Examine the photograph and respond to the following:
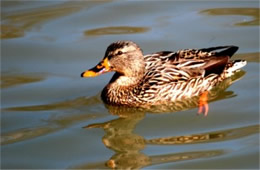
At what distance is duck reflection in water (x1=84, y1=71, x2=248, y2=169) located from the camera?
7648mm

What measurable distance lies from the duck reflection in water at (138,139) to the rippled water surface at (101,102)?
11 mm

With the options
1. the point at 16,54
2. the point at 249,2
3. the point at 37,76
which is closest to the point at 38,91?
the point at 37,76

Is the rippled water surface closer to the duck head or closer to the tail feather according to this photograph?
the tail feather

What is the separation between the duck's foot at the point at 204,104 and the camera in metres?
8.84

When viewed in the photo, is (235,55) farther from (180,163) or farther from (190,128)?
(180,163)

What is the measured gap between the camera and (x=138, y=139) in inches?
324

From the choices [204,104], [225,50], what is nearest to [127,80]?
[204,104]

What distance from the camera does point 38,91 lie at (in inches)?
382

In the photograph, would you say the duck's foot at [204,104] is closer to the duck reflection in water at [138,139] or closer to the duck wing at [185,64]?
the duck reflection in water at [138,139]

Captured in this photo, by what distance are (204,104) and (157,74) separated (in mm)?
778

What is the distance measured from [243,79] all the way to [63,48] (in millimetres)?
2846

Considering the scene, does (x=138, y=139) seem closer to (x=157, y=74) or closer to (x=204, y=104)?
(x=204, y=104)

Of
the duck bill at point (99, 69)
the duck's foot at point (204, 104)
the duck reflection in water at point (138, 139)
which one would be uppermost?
the duck bill at point (99, 69)

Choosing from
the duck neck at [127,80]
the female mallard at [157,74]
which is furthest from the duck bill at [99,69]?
the duck neck at [127,80]
